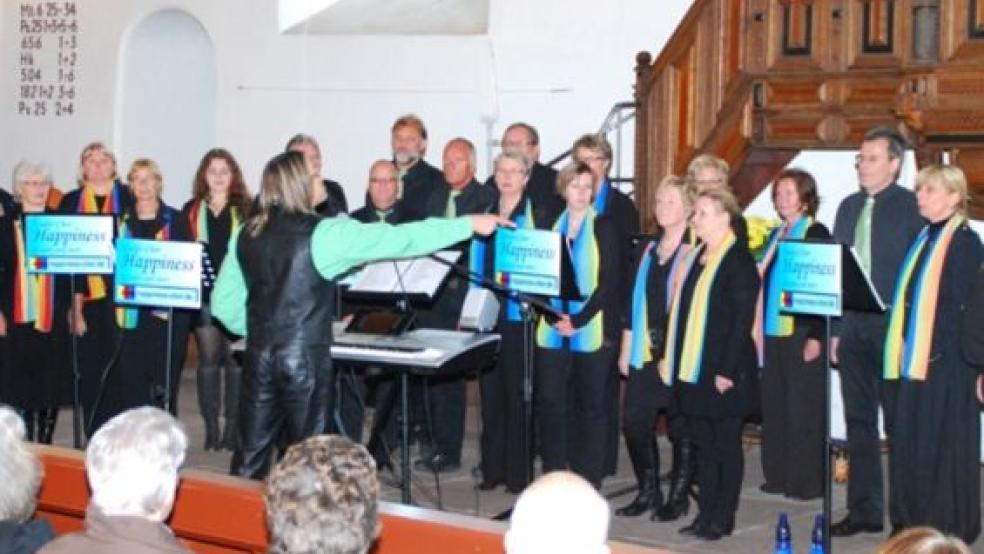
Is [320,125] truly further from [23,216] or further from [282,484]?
[282,484]

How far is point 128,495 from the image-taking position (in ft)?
12.7

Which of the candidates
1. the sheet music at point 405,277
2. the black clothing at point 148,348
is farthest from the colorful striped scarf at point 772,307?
the black clothing at point 148,348

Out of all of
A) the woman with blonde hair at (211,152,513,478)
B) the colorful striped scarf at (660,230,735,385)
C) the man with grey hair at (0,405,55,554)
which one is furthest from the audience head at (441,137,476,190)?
the man with grey hair at (0,405,55,554)

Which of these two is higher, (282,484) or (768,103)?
(768,103)

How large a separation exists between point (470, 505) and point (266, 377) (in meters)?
2.02

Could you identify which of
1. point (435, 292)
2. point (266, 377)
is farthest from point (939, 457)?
point (266, 377)

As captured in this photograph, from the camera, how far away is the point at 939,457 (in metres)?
7.57

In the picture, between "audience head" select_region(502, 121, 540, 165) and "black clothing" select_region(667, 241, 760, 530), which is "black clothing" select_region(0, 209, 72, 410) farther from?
"black clothing" select_region(667, 241, 760, 530)

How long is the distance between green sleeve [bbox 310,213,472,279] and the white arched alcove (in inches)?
346

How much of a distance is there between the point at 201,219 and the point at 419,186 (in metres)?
1.25

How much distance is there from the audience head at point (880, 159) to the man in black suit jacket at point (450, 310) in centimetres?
218

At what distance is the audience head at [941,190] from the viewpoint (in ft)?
24.5

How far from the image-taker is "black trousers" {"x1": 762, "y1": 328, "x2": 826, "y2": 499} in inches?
350

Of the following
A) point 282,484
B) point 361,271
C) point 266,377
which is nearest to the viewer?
point 282,484
